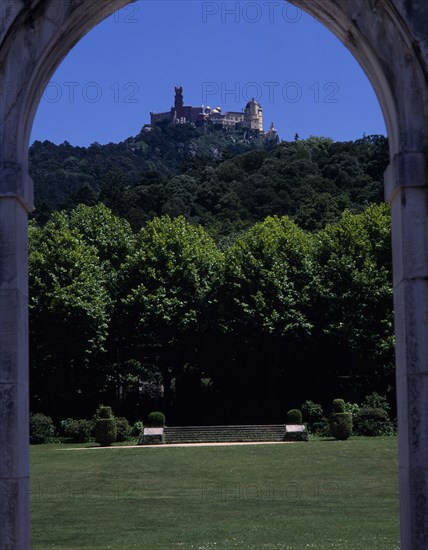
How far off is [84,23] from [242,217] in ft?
231

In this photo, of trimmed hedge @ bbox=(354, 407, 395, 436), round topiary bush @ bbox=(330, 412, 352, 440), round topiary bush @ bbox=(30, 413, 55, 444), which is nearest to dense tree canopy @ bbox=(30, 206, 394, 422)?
round topiary bush @ bbox=(30, 413, 55, 444)

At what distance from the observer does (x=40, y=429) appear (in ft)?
159

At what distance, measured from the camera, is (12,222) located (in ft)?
33.7

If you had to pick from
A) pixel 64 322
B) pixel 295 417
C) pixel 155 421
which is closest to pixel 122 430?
pixel 155 421

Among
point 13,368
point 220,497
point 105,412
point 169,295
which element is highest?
point 169,295

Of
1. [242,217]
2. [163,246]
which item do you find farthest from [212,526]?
[242,217]

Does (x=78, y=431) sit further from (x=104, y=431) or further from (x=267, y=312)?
(x=267, y=312)

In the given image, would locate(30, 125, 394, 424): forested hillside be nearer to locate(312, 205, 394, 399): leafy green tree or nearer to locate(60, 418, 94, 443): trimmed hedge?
locate(312, 205, 394, 399): leafy green tree

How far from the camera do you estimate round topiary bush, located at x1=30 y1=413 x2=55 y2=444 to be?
48.3m

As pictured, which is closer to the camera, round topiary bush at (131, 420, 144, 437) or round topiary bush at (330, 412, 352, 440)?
round topiary bush at (330, 412, 352, 440)

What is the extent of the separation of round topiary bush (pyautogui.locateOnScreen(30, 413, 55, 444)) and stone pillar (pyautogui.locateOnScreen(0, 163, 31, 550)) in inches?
1530

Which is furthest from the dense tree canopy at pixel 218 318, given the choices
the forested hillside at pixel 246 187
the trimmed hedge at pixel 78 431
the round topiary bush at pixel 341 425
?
the forested hillside at pixel 246 187

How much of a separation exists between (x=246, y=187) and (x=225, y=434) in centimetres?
3918

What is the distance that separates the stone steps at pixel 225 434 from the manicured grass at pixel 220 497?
4734 mm
